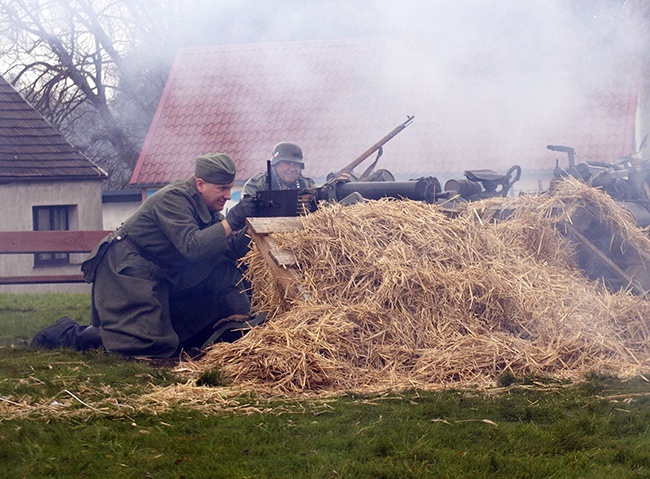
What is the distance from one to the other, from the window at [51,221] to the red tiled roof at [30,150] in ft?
2.84

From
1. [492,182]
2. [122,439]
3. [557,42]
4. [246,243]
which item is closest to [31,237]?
[246,243]

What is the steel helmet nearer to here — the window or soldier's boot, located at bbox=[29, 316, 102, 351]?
soldier's boot, located at bbox=[29, 316, 102, 351]

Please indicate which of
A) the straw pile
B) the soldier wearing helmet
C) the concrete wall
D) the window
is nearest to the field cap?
the straw pile

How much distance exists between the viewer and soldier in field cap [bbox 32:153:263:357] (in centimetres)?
542

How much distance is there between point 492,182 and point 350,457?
5157 mm

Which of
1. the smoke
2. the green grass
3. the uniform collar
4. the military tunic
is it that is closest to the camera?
the green grass

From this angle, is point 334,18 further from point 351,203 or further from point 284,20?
point 351,203

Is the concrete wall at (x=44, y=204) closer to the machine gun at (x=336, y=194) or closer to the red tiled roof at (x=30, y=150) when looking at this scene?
the red tiled roof at (x=30, y=150)

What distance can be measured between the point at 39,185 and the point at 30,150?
652 millimetres

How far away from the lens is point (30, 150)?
16.5 meters

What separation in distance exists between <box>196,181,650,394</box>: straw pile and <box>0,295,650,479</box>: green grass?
350 millimetres

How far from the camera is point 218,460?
10.2ft

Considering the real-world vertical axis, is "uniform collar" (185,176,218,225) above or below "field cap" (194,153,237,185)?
below

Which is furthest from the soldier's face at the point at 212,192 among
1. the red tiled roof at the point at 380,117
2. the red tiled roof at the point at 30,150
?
the red tiled roof at the point at 30,150
